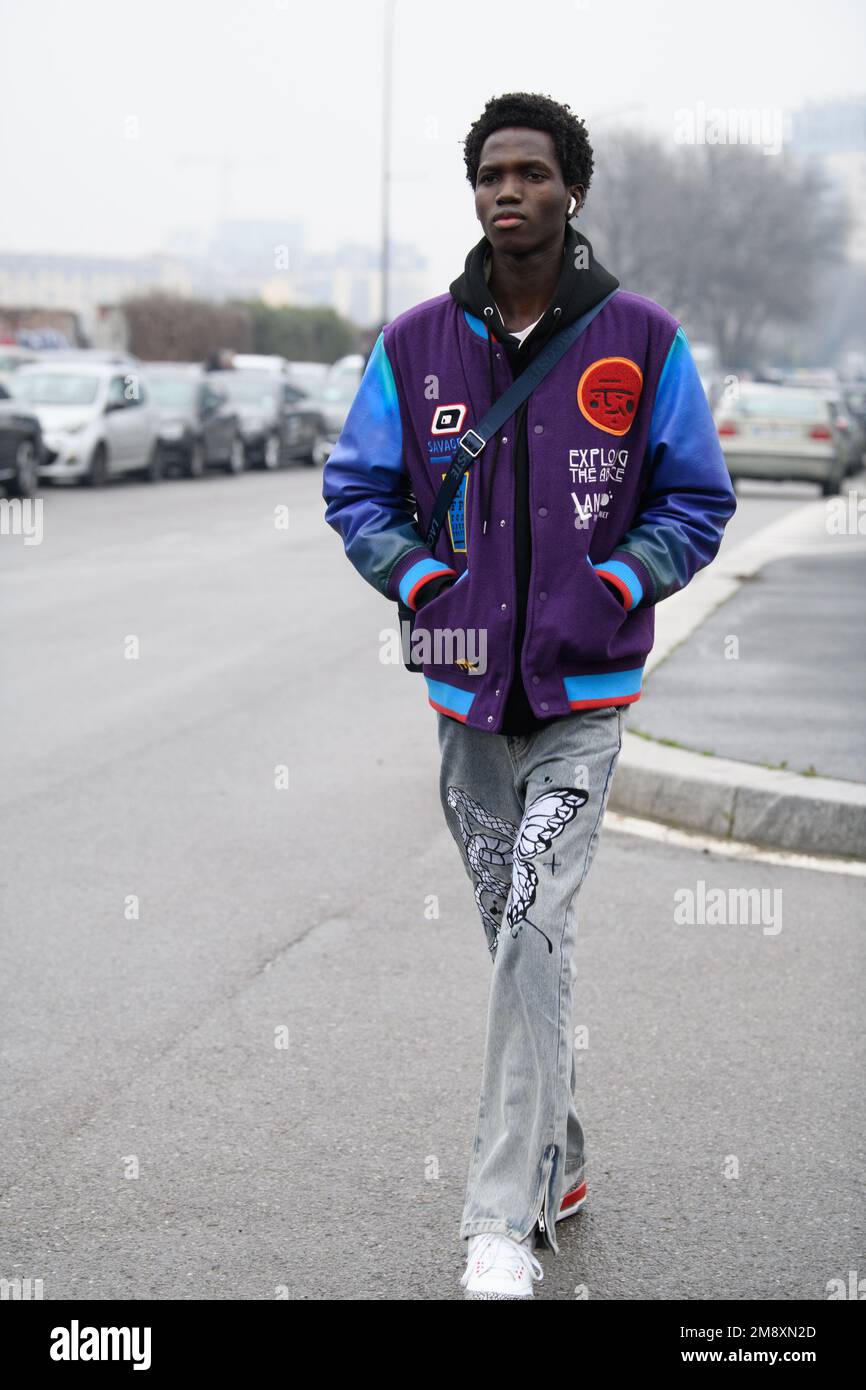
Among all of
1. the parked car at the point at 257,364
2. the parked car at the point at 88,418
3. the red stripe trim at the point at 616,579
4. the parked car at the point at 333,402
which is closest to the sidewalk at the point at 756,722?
the red stripe trim at the point at 616,579

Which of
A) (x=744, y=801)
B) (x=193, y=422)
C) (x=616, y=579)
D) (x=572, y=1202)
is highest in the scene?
(x=616, y=579)

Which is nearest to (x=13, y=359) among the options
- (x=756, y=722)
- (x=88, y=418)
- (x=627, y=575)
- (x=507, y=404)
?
(x=88, y=418)

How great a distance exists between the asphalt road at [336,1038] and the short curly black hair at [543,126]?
1.94m

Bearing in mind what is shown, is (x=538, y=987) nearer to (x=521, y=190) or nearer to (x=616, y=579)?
(x=616, y=579)

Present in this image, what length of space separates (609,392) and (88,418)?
840 inches

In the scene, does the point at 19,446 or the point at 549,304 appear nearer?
the point at 549,304

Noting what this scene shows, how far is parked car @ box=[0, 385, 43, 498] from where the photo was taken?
67.7ft

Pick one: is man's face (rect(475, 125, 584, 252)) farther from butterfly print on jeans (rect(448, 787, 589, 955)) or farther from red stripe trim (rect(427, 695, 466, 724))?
butterfly print on jeans (rect(448, 787, 589, 955))

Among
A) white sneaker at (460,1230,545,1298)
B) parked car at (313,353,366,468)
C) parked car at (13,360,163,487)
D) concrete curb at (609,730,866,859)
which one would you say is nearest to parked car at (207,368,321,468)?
parked car at (313,353,366,468)

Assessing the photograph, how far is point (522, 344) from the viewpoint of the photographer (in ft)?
10.8

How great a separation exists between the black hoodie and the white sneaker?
2.84 ft

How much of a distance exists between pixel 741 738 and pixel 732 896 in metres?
1.73
